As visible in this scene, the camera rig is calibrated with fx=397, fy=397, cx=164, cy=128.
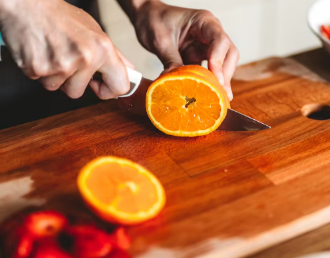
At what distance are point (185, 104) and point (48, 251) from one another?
529 mm

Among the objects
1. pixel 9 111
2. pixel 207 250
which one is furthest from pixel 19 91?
pixel 207 250

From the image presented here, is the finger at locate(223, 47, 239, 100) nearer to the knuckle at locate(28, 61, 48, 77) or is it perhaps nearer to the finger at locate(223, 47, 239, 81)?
the finger at locate(223, 47, 239, 81)

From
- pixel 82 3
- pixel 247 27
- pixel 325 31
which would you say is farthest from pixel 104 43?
pixel 247 27

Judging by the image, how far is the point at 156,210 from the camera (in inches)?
30.9

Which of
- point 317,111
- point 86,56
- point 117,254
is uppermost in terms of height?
point 86,56

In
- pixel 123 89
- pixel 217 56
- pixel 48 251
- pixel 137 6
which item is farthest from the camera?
pixel 137 6

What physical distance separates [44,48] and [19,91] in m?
0.52

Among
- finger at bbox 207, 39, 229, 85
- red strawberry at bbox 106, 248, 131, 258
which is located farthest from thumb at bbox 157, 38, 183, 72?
red strawberry at bbox 106, 248, 131, 258

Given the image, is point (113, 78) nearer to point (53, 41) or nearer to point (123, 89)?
point (123, 89)

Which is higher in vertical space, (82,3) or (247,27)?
(82,3)

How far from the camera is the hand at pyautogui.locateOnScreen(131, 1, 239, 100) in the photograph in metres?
1.19

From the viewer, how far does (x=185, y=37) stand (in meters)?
1.32

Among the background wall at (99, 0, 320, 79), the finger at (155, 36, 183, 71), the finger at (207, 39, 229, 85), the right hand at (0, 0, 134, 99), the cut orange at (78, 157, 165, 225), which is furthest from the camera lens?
the background wall at (99, 0, 320, 79)

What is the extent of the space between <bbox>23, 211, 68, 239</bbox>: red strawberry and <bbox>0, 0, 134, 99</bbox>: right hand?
34cm
